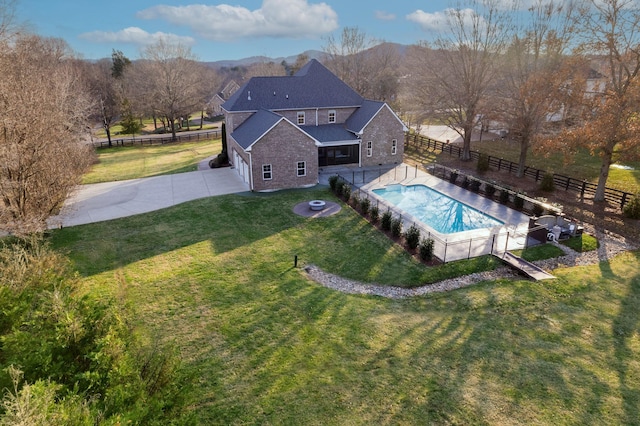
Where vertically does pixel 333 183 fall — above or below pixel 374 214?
above

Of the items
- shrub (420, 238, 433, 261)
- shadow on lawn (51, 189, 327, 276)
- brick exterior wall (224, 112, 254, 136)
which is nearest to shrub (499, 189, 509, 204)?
shrub (420, 238, 433, 261)

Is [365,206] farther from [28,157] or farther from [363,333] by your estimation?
[28,157]

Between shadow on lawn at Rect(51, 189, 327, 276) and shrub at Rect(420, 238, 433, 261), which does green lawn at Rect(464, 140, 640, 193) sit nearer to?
shrub at Rect(420, 238, 433, 261)

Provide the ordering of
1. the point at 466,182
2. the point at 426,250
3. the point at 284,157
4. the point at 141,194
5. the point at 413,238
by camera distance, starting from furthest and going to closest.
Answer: the point at 466,182
the point at 284,157
the point at 141,194
the point at 413,238
the point at 426,250

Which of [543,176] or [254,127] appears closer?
[543,176]

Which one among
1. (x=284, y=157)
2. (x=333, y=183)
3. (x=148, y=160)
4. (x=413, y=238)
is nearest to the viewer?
(x=413, y=238)

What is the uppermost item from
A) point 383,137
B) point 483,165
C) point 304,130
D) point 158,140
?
point 304,130

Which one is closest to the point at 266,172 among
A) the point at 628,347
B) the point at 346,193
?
the point at 346,193
